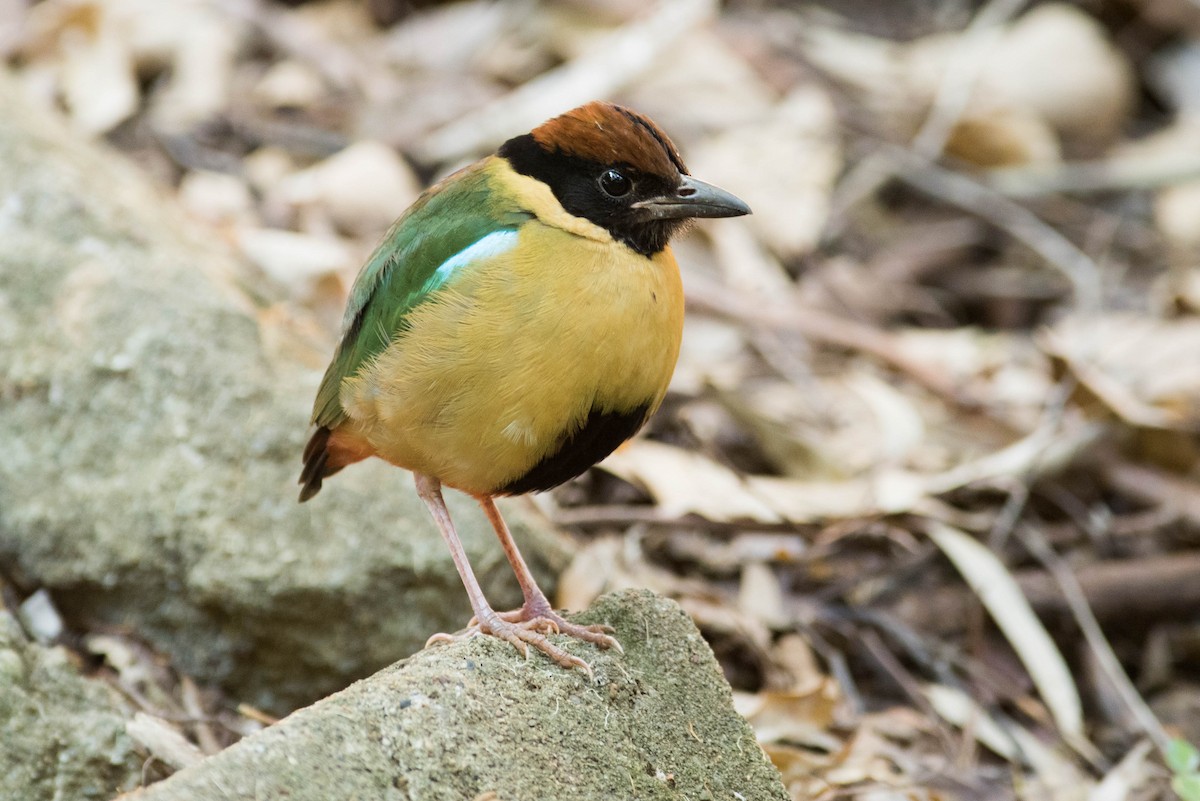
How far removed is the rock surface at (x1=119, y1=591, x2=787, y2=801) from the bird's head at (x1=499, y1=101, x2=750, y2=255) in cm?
98

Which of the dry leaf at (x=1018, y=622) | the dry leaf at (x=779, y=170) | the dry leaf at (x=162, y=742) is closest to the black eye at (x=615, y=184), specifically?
the dry leaf at (x=162, y=742)

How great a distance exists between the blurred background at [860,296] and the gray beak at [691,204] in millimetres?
1606

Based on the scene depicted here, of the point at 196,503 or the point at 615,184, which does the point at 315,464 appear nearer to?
the point at 196,503

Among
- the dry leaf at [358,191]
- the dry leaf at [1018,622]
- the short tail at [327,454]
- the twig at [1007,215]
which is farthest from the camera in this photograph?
the twig at [1007,215]

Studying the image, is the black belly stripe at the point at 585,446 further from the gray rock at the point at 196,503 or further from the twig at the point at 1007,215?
the twig at the point at 1007,215

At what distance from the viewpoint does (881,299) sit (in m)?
7.51

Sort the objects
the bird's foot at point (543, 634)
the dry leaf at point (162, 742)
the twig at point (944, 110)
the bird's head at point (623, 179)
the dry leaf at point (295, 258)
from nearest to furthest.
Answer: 1. the bird's foot at point (543, 634)
2. the dry leaf at point (162, 742)
3. the bird's head at point (623, 179)
4. the dry leaf at point (295, 258)
5. the twig at point (944, 110)

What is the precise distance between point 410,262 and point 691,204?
0.76 meters

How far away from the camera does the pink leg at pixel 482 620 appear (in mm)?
3211

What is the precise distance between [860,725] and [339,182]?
3.78 meters

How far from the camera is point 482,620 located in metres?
3.54

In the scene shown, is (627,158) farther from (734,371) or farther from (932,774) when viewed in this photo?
(734,371)

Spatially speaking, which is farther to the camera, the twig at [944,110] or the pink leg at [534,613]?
the twig at [944,110]

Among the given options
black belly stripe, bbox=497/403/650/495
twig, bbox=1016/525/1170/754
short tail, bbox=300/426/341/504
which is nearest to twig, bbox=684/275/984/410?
twig, bbox=1016/525/1170/754
